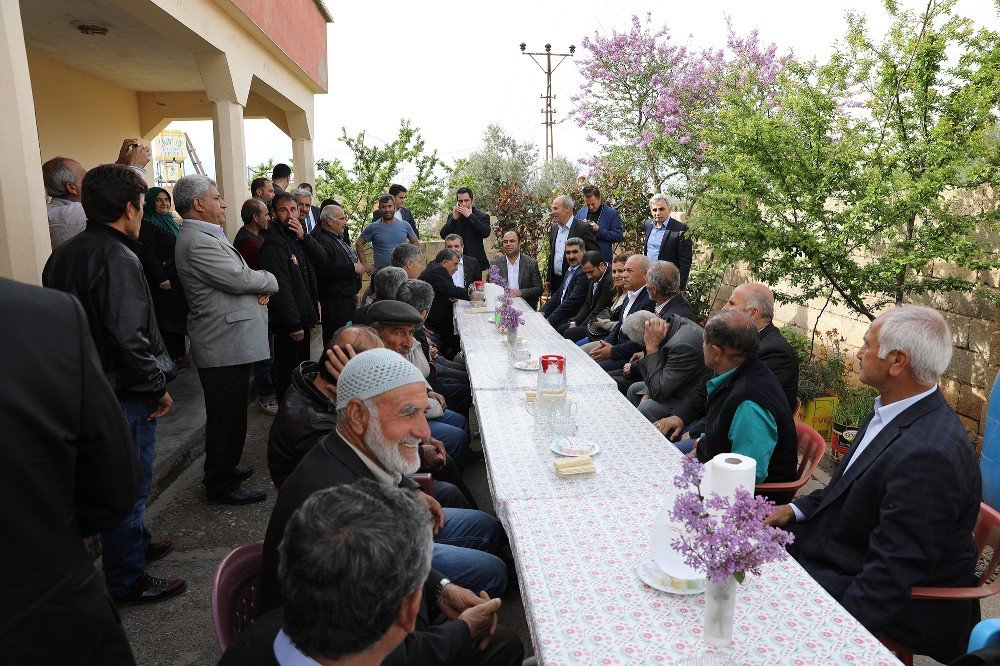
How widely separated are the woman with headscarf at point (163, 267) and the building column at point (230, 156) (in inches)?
56.1

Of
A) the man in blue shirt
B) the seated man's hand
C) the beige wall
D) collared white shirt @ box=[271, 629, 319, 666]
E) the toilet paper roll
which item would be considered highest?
the beige wall

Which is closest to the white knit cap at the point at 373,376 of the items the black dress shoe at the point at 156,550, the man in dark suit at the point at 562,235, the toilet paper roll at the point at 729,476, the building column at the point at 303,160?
the toilet paper roll at the point at 729,476

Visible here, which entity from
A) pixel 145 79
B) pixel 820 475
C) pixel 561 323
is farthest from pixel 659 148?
pixel 145 79

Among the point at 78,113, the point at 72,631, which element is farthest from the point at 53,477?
the point at 78,113

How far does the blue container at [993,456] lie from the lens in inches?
128

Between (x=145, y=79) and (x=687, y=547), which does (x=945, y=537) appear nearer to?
(x=687, y=547)

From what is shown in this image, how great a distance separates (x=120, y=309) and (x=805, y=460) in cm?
333

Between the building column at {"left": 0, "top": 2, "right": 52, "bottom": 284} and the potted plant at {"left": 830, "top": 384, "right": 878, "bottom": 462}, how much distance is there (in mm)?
5022

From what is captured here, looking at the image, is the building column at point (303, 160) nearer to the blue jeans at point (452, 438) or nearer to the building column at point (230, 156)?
the building column at point (230, 156)

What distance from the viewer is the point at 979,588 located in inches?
83.7

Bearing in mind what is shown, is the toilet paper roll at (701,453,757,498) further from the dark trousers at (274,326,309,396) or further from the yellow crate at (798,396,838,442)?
the dark trousers at (274,326,309,396)

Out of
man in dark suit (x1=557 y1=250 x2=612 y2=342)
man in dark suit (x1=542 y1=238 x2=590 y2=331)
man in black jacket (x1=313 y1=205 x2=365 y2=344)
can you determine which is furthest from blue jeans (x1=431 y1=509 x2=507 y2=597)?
man in dark suit (x1=542 y1=238 x2=590 y2=331)

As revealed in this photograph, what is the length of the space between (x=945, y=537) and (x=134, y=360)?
3.23 metres

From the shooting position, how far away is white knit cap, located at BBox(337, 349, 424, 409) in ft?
7.08
